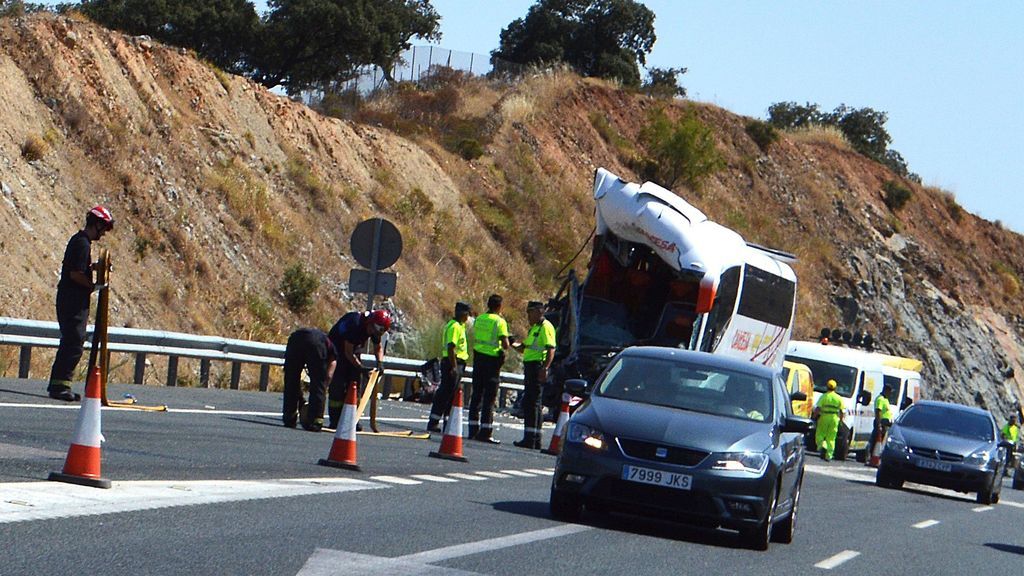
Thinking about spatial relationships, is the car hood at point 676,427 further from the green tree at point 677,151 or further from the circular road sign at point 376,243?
the green tree at point 677,151

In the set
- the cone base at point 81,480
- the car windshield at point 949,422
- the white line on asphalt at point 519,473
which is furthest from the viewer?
the car windshield at point 949,422

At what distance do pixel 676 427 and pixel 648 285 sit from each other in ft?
48.0

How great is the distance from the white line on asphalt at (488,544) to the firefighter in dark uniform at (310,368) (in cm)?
702

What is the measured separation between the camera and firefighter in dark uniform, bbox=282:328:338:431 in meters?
18.7

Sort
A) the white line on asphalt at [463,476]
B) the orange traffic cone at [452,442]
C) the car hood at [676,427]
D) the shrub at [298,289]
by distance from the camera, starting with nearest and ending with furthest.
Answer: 1. the car hood at [676,427]
2. the white line on asphalt at [463,476]
3. the orange traffic cone at [452,442]
4. the shrub at [298,289]

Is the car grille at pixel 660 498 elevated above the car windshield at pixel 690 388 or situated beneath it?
situated beneath

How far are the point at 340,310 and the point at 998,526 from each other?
2031 centimetres

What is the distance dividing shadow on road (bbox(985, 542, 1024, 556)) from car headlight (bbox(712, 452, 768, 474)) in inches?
179

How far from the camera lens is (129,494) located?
10.7 meters

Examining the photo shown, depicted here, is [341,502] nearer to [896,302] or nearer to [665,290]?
[665,290]

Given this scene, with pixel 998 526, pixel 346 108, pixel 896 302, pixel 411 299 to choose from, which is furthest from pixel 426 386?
pixel 896 302

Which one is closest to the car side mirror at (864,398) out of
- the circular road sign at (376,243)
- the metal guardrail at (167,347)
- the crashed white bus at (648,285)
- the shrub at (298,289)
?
the crashed white bus at (648,285)

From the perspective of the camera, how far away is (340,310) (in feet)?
122

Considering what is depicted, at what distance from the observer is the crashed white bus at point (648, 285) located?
83.9 ft
